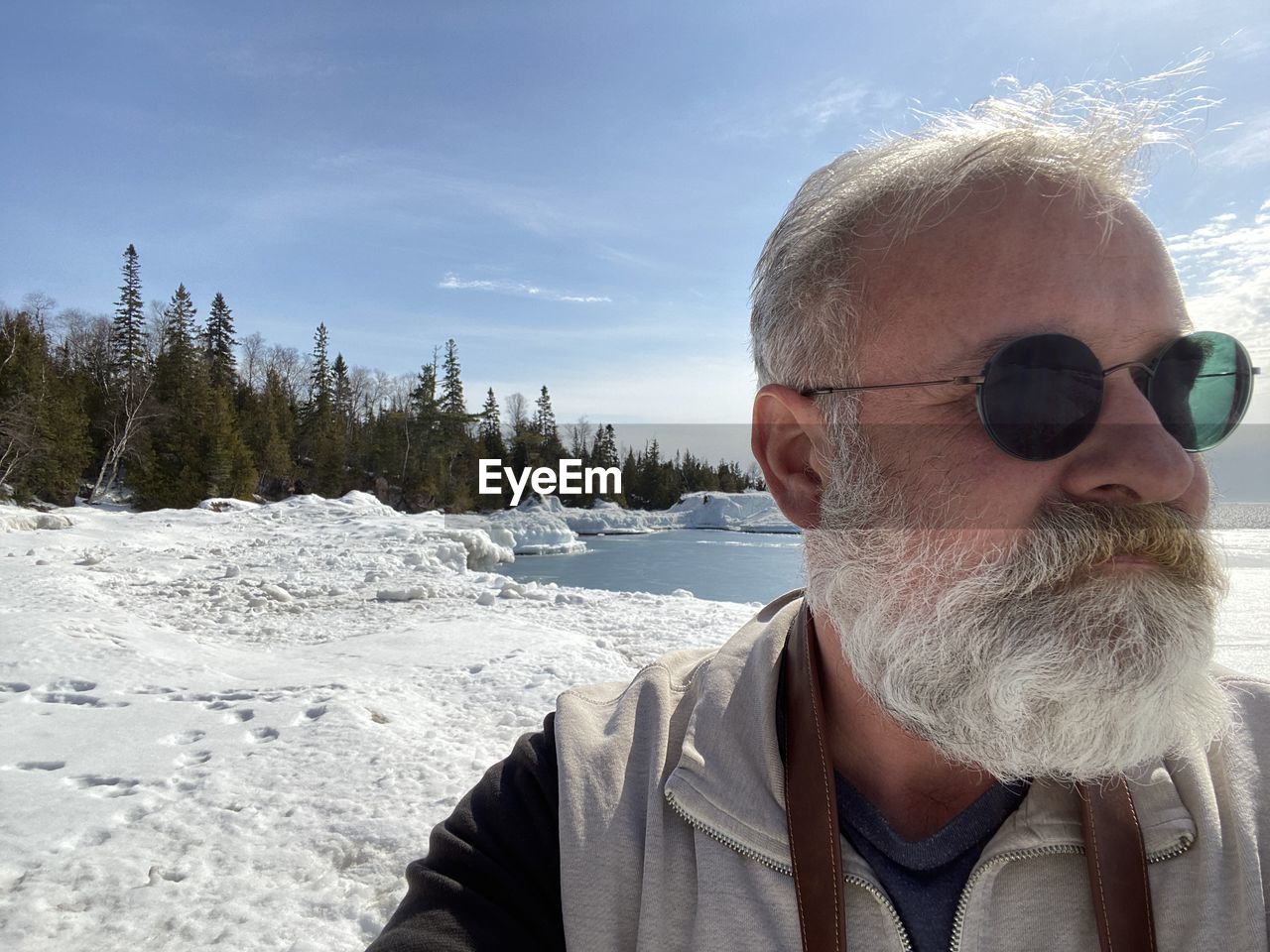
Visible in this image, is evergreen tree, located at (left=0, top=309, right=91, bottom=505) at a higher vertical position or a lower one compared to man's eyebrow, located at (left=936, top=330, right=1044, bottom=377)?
higher

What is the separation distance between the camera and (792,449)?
51.1 inches

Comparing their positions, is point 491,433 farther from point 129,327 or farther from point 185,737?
point 185,737

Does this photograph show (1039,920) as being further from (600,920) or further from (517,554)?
(517,554)

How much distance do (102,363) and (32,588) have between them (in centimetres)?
3676

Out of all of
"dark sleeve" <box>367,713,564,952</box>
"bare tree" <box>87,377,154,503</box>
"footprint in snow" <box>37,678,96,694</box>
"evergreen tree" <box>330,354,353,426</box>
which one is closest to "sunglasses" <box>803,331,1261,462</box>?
"dark sleeve" <box>367,713,564,952</box>

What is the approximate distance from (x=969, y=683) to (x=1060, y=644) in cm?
14

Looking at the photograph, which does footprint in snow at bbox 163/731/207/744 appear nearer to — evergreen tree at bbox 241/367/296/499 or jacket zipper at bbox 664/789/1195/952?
jacket zipper at bbox 664/789/1195/952

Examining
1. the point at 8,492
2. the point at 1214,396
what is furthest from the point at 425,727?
the point at 8,492

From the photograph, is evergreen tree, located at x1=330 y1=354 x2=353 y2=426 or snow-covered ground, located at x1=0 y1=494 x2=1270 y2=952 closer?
snow-covered ground, located at x1=0 y1=494 x2=1270 y2=952

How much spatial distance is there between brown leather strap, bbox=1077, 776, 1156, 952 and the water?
31.2 feet

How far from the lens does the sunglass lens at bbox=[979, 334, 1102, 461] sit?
3.15 feet

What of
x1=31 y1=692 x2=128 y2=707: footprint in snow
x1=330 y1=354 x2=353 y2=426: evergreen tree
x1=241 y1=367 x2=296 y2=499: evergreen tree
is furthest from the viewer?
x1=330 y1=354 x2=353 y2=426: evergreen tree

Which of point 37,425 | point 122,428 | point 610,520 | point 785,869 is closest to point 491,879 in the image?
point 785,869

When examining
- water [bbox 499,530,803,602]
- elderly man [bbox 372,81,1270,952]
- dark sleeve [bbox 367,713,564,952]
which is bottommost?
water [bbox 499,530,803,602]
